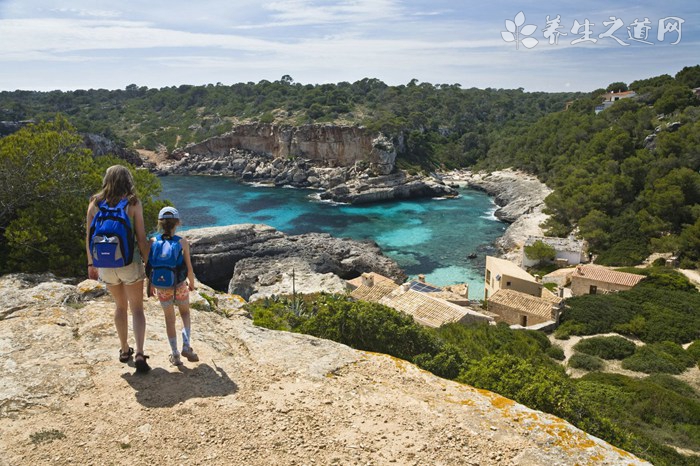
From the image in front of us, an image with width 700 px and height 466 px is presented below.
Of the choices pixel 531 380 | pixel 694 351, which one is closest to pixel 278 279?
pixel 694 351

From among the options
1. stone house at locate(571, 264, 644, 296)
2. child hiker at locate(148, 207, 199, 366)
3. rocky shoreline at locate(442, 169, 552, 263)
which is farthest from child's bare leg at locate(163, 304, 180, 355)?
rocky shoreline at locate(442, 169, 552, 263)

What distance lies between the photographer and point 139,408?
4590 mm

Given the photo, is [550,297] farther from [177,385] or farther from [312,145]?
[312,145]

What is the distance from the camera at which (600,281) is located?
26.1m

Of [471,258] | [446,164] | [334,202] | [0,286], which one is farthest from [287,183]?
[0,286]

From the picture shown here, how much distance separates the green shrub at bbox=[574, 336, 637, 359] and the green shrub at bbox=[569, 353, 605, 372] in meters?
0.79

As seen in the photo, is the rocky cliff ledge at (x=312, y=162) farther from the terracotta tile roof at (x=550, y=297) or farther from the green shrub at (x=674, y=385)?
Answer: the green shrub at (x=674, y=385)

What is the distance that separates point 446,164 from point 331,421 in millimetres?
79014

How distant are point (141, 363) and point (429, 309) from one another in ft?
55.3

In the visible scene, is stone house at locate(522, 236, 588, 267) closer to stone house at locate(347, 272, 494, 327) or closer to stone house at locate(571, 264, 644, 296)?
stone house at locate(571, 264, 644, 296)

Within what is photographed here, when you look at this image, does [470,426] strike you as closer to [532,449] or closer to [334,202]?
[532,449]

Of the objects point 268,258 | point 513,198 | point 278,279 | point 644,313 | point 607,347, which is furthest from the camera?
point 513,198

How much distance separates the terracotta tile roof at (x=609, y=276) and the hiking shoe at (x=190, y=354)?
85.2 feet

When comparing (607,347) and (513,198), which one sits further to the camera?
(513,198)
